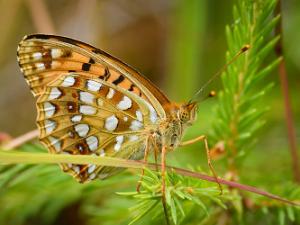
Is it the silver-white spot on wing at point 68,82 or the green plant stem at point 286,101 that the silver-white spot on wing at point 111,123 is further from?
the green plant stem at point 286,101

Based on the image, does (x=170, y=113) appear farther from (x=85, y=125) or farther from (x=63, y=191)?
(x=63, y=191)

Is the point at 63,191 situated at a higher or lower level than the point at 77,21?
lower

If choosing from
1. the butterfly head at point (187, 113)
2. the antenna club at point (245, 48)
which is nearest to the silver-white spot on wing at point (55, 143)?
the butterfly head at point (187, 113)

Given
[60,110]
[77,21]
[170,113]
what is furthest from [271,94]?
[77,21]

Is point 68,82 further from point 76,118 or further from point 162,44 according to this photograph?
point 162,44

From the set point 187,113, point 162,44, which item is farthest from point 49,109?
point 162,44

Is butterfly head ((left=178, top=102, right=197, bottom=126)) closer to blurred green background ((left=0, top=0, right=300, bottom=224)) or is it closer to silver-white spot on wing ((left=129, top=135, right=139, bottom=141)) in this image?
silver-white spot on wing ((left=129, top=135, right=139, bottom=141))
